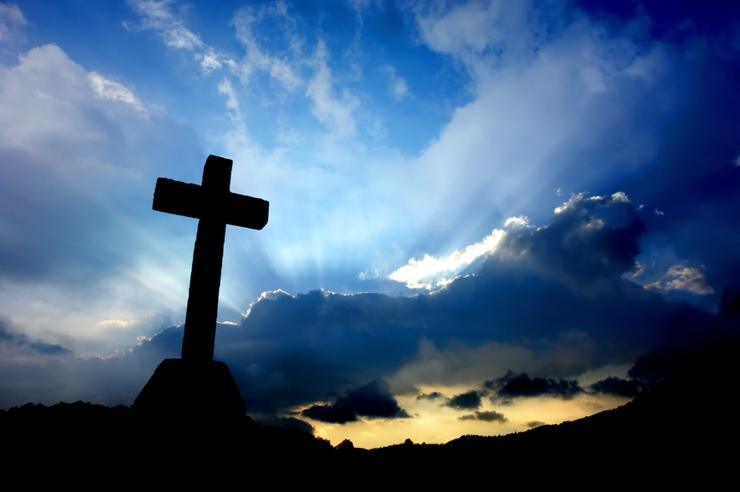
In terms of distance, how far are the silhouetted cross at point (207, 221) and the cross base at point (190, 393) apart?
45 centimetres

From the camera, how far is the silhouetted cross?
5.29m

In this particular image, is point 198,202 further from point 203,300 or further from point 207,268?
point 203,300

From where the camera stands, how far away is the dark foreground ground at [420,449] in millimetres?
4293

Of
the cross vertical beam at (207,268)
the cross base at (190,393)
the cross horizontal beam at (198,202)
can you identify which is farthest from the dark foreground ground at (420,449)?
the cross horizontal beam at (198,202)

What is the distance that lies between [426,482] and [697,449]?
506cm

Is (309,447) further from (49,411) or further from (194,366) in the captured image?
(49,411)

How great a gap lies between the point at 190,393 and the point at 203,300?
4.30 ft

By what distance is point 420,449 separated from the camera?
10398mm

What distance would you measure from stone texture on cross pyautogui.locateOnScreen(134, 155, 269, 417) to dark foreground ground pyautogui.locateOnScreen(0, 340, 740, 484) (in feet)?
0.74

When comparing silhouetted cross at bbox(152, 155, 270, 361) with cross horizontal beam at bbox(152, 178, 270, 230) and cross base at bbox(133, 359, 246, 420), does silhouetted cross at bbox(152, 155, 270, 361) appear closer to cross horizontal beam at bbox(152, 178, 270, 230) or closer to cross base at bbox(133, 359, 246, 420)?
cross horizontal beam at bbox(152, 178, 270, 230)

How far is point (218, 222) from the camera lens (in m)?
5.85

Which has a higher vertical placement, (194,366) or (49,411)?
(194,366)

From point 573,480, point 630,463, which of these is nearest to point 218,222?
point 573,480

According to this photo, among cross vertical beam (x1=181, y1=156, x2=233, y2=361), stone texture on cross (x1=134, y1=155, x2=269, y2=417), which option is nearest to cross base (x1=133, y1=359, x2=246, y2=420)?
stone texture on cross (x1=134, y1=155, x2=269, y2=417)
